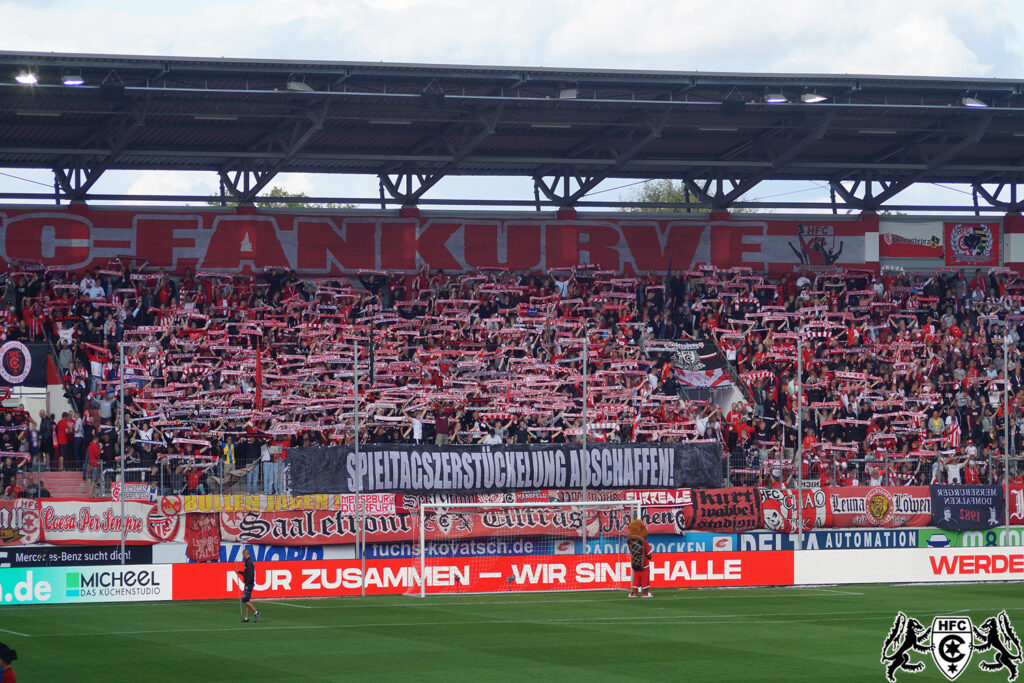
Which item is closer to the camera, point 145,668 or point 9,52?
point 145,668

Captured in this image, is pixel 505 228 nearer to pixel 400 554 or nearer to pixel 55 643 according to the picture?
pixel 400 554

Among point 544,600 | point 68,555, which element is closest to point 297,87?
point 68,555

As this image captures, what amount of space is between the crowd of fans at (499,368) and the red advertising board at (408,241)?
1287 mm

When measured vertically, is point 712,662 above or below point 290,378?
below

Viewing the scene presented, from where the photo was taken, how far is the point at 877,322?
50.0 meters

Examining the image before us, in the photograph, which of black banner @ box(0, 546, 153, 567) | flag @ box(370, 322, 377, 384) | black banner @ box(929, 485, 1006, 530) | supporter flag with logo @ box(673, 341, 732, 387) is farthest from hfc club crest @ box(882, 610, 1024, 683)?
supporter flag with logo @ box(673, 341, 732, 387)

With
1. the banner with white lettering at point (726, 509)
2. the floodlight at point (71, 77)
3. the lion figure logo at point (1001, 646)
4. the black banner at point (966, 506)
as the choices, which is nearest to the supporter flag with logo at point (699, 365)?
the banner with white lettering at point (726, 509)

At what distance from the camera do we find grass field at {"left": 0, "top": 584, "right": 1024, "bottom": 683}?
20359 millimetres

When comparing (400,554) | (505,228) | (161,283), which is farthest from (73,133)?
(400,554)

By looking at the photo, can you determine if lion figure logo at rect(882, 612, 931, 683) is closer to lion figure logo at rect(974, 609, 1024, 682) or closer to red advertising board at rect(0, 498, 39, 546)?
lion figure logo at rect(974, 609, 1024, 682)

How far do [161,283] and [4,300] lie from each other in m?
4.81

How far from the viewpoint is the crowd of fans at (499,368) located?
130 feet

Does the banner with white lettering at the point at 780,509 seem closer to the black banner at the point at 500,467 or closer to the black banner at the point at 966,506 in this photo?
the black banner at the point at 500,467

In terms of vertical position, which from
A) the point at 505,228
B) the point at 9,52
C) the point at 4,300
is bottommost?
the point at 4,300
